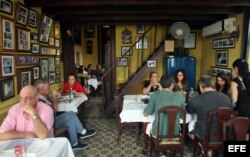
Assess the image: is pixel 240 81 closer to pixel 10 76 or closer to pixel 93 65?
pixel 10 76

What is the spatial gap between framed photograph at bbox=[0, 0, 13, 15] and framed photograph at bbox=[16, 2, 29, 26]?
0.20 m

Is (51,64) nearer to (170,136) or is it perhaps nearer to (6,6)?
(6,6)

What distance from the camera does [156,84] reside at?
424 centimetres

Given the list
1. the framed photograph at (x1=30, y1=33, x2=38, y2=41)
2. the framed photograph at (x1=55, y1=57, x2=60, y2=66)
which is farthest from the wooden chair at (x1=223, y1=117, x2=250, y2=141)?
the framed photograph at (x1=55, y1=57, x2=60, y2=66)

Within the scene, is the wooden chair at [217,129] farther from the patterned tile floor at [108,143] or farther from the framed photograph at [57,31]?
the framed photograph at [57,31]

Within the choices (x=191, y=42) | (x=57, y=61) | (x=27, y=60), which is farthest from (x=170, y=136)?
(x=191, y=42)

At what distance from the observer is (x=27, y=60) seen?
3738 mm

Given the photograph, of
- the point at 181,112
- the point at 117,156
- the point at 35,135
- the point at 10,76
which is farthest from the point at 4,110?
the point at 181,112

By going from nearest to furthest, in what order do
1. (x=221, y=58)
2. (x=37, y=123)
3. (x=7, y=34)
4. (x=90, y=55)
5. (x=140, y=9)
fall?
(x=37, y=123)
(x=7, y=34)
(x=140, y=9)
(x=221, y=58)
(x=90, y=55)

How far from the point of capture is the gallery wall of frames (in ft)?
9.93

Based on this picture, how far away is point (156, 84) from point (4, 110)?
2.71 m

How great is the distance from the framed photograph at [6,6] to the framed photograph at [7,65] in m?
0.66

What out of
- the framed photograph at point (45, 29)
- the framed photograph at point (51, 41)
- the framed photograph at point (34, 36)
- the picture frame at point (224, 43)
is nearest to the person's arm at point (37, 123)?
the framed photograph at point (34, 36)

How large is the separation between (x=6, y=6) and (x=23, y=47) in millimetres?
743
